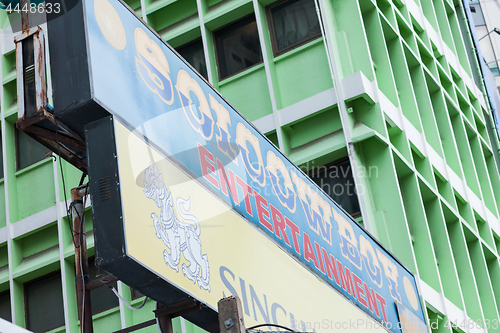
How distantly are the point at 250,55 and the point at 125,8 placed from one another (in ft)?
30.8

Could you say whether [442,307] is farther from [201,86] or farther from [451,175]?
[201,86]

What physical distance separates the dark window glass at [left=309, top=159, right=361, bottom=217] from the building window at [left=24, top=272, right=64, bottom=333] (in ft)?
20.1

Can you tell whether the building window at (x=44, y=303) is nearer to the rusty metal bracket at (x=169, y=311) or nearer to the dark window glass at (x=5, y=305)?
the dark window glass at (x=5, y=305)

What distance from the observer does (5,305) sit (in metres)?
16.8

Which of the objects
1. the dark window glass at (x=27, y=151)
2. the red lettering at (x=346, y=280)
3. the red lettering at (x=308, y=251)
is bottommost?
the red lettering at (x=346, y=280)

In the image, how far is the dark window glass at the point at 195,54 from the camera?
1697cm

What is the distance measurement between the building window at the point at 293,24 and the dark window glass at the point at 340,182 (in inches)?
109

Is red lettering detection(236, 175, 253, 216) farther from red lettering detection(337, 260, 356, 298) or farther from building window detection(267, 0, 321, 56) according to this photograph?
building window detection(267, 0, 321, 56)

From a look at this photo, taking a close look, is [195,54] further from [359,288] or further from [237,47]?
[359,288]

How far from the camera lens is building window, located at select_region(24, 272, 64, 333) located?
627 inches

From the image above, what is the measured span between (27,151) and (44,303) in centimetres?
365

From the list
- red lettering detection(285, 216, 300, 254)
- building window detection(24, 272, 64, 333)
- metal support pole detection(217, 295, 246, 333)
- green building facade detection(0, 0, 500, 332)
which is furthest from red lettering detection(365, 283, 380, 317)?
building window detection(24, 272, 64, 333)

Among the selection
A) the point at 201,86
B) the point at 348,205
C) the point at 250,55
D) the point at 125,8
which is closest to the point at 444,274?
the point at 348,205

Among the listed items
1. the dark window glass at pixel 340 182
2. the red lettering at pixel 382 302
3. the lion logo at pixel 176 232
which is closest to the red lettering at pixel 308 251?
the red lettering at pixel 382 302
